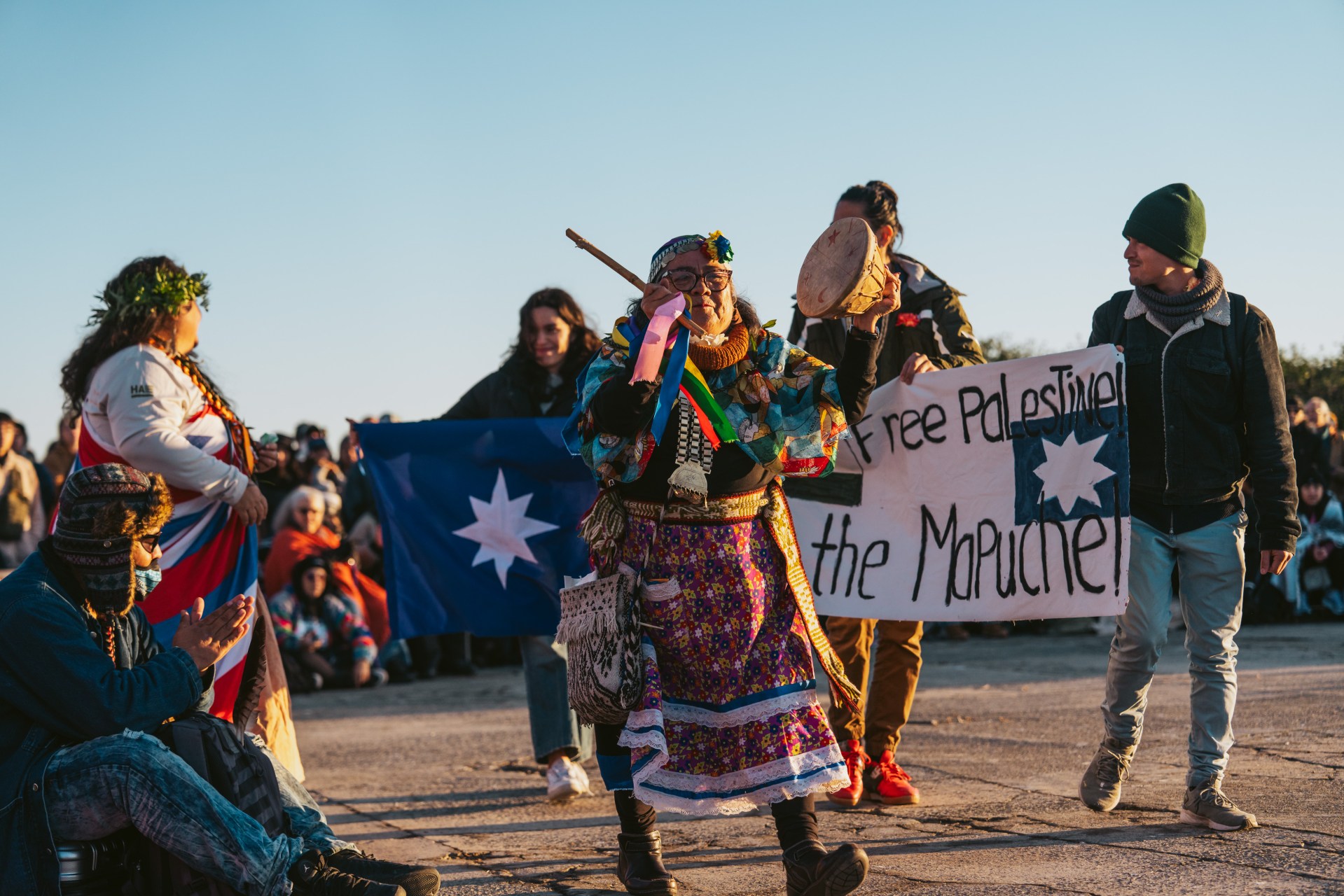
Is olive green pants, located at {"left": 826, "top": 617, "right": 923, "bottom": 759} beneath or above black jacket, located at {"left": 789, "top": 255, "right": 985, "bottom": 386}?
beneath

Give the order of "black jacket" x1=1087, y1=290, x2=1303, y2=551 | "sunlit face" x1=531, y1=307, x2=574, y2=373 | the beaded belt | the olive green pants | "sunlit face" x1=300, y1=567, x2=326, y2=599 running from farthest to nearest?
1. "sunlit face" x1=300, y1=567, x2=326, y2=599
2. "sunlit face" x1=531, y1=307, x2=574, y2=373
3. the olive green pants
4. "black jacket" x1=1087, y1=290, x2=1303, y2=551
5. the beaded belt

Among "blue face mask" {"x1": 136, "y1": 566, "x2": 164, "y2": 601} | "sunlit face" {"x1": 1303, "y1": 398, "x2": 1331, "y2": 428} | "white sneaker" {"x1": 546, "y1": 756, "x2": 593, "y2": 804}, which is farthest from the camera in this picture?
"sunlit face" {"x1": 1303, "y1": 398, "x2": 1331, "y2": 428}

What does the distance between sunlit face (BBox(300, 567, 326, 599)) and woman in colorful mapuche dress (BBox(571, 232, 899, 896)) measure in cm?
691

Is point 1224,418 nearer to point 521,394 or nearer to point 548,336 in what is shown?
point 548,336

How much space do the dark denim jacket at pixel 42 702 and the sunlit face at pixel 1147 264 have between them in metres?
3.44

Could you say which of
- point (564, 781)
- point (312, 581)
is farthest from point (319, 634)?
point (564, 781)

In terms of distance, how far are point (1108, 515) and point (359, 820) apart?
3.10m

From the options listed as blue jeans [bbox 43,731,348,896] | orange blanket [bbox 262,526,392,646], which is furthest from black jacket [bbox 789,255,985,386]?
orange blanket [bbox 262,526,392,646]

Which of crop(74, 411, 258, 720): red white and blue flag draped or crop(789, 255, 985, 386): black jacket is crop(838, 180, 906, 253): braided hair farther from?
crop(74, 411, 258, 720): red white and blue flag draped

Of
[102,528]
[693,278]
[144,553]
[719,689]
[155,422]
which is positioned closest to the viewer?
[102,528]

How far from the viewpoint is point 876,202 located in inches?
221

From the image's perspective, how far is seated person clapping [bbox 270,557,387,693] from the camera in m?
10.9

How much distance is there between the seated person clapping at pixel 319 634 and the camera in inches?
427

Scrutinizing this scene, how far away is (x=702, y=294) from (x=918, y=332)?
175cm
